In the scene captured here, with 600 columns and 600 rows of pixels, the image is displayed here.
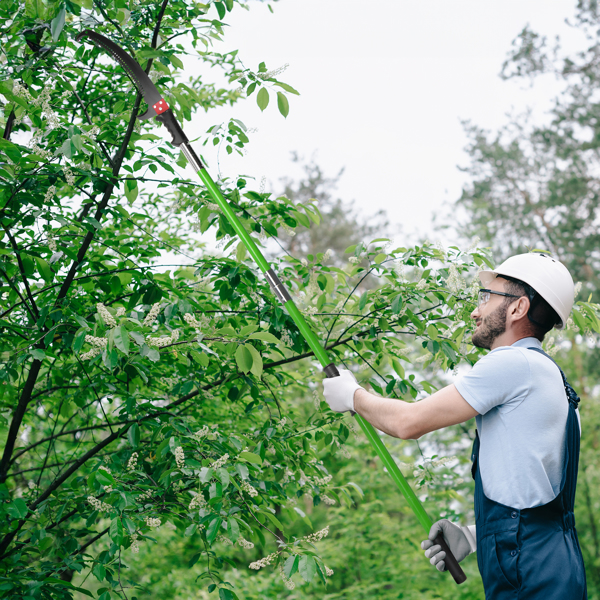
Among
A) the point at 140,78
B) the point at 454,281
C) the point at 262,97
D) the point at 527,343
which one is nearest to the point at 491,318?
the point at 527,343

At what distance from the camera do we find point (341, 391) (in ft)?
7.07

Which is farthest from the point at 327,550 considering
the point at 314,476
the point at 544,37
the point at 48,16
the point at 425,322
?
the point at 544,37

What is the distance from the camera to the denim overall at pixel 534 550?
176cm

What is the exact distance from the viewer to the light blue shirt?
6.03 ft

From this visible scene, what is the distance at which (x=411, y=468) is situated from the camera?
2.83 metres

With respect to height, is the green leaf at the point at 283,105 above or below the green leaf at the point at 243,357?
above

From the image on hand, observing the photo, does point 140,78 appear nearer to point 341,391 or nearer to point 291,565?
point 341,391

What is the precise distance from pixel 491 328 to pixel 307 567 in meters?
1.13

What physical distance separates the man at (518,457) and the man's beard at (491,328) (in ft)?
0.40

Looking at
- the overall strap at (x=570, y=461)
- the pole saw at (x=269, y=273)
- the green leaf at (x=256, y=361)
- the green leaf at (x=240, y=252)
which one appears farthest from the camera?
the green leaf at (x=240, y=252)

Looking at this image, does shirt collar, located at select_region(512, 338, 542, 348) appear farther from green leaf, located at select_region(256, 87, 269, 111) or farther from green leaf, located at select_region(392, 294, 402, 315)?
green leaf, located at select_region(256, 87, 269, 111)

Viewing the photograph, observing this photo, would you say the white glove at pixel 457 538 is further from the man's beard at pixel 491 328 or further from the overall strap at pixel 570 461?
the man's beard at pixel 491 328

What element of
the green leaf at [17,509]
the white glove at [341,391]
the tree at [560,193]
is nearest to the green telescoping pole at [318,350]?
the white glove at [341,391]

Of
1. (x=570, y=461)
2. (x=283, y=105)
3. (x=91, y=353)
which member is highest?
(x=283, y=105)
